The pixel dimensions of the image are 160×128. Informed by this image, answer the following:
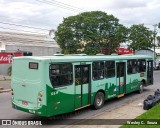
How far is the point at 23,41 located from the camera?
45250 millimetres

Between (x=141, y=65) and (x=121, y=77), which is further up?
(x=141, y=65)

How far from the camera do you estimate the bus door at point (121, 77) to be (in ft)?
48.2

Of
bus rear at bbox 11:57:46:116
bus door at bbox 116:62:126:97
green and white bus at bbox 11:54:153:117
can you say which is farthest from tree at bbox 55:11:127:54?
bus rear at bbox 11:57:46:116

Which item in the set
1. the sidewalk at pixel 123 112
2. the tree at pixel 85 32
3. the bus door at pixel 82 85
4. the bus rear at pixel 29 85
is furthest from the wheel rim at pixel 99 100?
the tree at pixel 85 32

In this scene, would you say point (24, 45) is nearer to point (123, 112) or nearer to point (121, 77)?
point (121, 77)

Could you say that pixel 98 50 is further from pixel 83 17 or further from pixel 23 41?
pixel 23 41

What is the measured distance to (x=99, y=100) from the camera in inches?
515

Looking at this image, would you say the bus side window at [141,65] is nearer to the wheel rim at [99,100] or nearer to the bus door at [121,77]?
the bus door at [121,77]

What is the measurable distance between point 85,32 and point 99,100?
23.4 meters

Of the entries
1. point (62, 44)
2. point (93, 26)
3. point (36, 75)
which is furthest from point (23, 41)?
point (36, 75)

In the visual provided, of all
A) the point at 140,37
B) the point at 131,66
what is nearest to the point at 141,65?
the point at 131,66

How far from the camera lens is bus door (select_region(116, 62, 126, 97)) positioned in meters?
14.7

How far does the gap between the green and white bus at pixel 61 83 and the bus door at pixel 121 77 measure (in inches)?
15.1

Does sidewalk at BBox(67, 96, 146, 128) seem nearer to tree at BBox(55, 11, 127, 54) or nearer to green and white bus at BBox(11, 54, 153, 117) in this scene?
green and white bus at BBox(11, 54, 153, 117)
